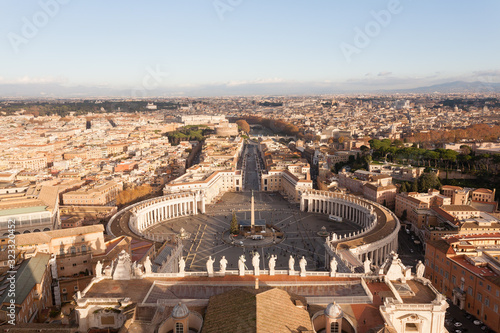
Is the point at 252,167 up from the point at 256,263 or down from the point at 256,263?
down

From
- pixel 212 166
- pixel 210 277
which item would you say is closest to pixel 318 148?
pixel 212 166

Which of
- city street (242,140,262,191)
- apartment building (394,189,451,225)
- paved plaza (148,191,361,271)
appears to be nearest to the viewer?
paved plaza (148,191,361,271)

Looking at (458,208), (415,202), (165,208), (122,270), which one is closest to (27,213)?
(165,208)

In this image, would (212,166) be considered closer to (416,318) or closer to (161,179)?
(161,179)

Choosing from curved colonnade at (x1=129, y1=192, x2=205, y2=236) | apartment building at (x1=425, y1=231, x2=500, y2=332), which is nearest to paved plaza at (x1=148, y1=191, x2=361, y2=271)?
curved colonnade at (x1=129, y1=192, x2=205, y2=236)

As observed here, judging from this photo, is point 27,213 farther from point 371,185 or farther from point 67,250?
point 371,185

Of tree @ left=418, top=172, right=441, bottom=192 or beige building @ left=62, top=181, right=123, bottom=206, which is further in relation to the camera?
tree @ left=418, top=172, right=441, bottom=192

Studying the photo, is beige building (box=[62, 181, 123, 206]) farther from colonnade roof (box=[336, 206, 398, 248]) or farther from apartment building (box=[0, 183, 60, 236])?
colonnade roof (box=[336, 206, 398, 248])
